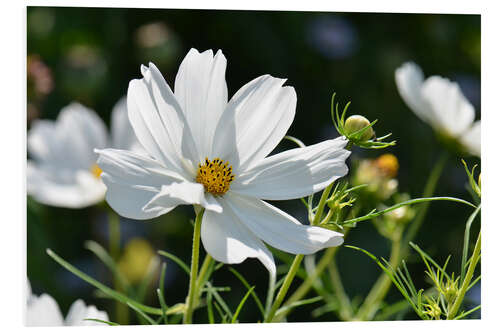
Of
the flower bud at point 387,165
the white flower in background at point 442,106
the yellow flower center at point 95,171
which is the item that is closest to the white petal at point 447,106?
the white flower in background at point 442,106

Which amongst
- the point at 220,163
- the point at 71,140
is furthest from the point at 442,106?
the point at 71,140

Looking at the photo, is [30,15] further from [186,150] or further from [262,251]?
[262,251]

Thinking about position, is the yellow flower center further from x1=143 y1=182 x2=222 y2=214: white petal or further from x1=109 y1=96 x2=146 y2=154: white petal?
x1=143 y1=182 x2=222 y2=214: white petal

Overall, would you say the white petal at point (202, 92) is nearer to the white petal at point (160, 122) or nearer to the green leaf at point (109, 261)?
the white petal at point (160, 122)

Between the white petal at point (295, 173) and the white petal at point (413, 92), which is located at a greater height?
the white petal at point (413, 92)

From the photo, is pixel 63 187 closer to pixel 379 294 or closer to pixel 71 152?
pixel 71 152

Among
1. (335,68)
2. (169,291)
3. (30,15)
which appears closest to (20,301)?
(169,291)
